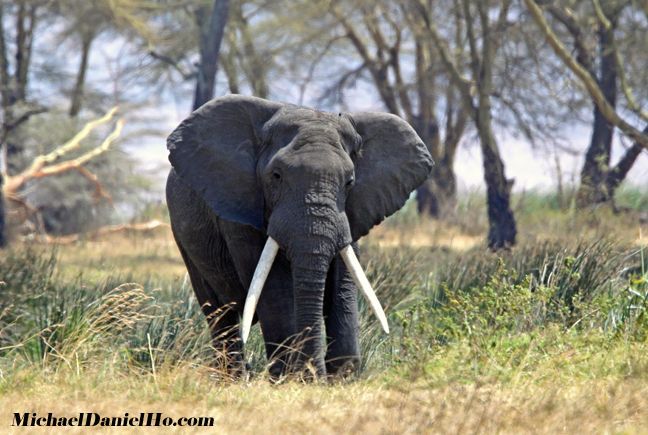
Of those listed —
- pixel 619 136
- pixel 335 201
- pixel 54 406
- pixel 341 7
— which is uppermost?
pixel 341 7

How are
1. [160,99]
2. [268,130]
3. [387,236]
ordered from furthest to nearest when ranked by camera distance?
[160,99] < [387,236] < [268,130]

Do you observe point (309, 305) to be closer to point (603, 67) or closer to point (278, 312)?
point (278, 312)

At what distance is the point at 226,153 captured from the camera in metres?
9.02

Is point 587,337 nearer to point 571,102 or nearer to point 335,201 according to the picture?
point 335,201

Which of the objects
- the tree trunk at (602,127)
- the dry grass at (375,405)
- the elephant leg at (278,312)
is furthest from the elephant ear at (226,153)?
the tree trunk at (602,127)

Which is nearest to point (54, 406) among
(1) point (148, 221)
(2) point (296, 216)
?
(2) point (296, 216)

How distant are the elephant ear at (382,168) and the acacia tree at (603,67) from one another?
25.2 feet

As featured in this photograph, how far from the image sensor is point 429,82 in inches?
1174

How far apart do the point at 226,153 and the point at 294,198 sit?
1.10 meters

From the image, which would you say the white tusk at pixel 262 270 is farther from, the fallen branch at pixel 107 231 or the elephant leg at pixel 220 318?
the fallen branch at pixel 107 231

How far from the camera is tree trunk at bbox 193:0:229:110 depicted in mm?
23484

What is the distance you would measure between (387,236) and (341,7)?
337 inches

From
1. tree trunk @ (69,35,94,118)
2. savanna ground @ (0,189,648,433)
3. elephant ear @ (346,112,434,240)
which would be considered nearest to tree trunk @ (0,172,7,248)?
savanna ground @ (0,189,648,433)

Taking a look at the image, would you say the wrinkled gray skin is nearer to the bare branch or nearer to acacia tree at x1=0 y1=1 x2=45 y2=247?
the bare branch
